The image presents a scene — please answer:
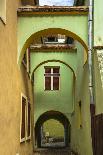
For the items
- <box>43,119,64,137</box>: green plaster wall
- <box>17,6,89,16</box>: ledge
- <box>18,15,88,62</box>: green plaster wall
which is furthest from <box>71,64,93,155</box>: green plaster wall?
<box>43,119,64,137</box>: green plaster wall

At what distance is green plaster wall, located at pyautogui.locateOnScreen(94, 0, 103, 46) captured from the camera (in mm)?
14430

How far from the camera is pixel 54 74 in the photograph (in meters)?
28.6

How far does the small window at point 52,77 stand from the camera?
93.0 feet

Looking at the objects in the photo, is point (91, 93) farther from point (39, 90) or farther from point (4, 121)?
point (39, 90)

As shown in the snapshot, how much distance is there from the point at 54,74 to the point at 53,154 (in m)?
5.53

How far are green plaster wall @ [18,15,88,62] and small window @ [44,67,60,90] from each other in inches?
535

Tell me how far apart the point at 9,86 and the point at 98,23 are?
4.32m

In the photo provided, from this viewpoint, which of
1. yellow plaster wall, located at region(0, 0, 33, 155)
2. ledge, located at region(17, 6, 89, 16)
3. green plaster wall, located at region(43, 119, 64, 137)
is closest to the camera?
yellow plaster wall, located at region(0, 0, 33, 155)

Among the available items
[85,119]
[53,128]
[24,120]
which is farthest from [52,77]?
[53,128]

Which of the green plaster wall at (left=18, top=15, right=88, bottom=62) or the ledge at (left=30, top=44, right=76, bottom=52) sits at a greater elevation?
the ledge at (left=30, top=44, right=76, bottom=52)

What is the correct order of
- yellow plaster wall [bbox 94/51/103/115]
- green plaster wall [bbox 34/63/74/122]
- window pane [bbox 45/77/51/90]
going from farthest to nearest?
window pane [bbox 45/77/51/90], green plaster wall [bbox 34/63/74/122], yellow plaster wall [bbox 94/51/103/115]

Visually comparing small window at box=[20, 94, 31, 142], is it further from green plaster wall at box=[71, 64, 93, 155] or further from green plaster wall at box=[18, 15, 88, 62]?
green plaster wall at box=[18, 15, 88, 62]

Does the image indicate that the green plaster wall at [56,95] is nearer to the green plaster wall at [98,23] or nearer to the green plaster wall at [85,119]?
the green plaster wall at [85,119]

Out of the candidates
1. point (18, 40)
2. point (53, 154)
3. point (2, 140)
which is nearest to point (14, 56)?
point (18, 40)
